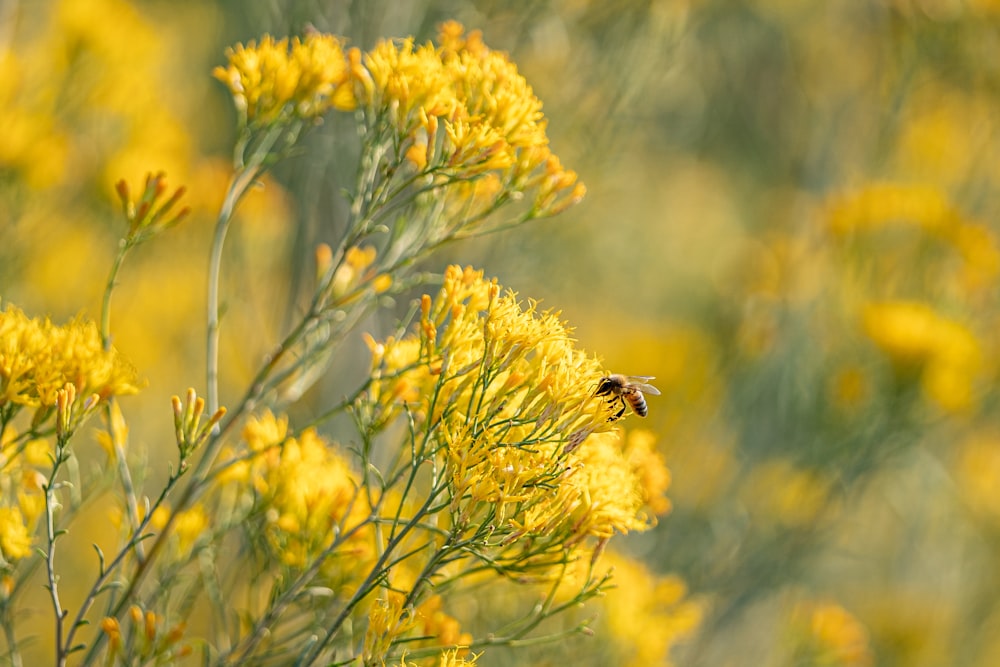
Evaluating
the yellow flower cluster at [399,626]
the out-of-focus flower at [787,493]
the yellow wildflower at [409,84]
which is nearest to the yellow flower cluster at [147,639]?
the yellow flower cluster at [399,626]

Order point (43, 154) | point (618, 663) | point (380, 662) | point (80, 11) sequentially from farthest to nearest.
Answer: point (80, 11)
point (43, 154)
point (618, 663)
point (380, 662)

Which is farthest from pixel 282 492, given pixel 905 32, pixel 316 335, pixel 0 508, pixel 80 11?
pixel 905 32

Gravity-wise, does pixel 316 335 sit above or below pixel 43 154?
below

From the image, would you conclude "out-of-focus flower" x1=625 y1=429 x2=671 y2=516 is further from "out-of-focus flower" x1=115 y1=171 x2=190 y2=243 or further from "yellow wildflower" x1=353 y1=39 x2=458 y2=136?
"out-of-focus flower" x1=115 y1=171 x2=190 y2=243

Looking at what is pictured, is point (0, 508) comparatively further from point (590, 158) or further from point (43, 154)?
point (590, 158)

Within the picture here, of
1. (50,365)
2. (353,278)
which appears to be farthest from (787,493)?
(50,365)

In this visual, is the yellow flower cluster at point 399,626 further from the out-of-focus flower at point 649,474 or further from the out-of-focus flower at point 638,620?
the out-of-focus flower at point 638,620

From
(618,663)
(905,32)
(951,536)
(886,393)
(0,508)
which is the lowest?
(0,508)
